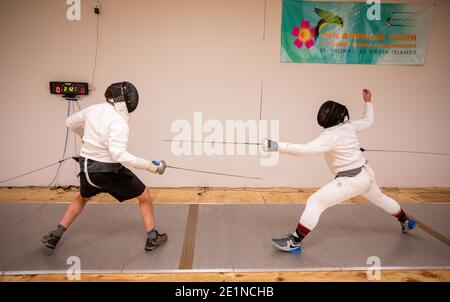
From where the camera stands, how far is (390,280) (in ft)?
5.69

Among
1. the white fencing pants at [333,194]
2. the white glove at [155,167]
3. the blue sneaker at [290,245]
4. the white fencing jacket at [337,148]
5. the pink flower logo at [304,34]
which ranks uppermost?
the pink flower logo at [304,34]

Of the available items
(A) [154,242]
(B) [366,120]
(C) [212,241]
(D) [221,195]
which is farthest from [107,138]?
(B) [366,120]

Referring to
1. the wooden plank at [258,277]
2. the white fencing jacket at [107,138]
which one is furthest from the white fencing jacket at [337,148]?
the white fencing jacket at [107,138]

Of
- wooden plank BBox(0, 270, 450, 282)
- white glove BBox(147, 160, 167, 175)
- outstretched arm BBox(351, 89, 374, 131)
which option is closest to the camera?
wooden plank BBox(0, 270, 450, 282)

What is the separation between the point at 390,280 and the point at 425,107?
8.58ft

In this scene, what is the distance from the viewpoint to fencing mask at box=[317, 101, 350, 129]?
1990mm

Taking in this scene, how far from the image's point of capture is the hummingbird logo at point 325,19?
319 centimetres

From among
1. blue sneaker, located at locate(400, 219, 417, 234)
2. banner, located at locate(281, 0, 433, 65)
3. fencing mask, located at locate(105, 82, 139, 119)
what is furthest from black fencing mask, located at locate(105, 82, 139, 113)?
blue sneaker, located at locate(400, 219, 417, 234)

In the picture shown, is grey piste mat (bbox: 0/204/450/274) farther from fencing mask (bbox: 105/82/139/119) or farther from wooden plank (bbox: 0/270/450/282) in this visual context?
fencing mask (bbox: 105/82/139/119)

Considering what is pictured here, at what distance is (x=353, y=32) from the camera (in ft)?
10.6

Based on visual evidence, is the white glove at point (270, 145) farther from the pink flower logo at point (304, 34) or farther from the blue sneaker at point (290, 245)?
the pink flower logo at point (304, 34)

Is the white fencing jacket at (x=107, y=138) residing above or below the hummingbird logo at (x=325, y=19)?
below

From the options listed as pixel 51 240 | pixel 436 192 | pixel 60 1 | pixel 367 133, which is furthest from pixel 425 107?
pixel 60 1
